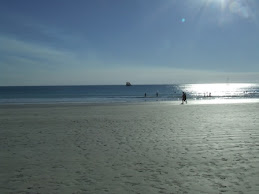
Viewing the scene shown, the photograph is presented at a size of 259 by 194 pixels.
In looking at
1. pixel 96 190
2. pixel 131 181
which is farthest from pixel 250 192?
pixel 96 190

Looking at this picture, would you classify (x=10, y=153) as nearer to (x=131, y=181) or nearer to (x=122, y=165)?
(x=122, y=165)

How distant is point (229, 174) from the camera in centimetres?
620

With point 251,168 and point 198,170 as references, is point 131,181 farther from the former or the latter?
point 251,168

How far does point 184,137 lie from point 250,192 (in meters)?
5.55

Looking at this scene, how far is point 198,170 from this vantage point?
6543 mm

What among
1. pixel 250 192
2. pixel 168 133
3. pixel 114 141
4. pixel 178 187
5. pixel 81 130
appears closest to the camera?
pixel 250 192

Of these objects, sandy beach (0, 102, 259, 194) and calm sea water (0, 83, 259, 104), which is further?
calm sea water (0, 83, 259, 104)

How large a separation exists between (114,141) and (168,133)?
9.02ft

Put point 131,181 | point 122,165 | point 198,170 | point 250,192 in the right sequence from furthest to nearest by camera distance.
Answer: point 122,165 → point 198,170 → point 131,181 → point 250,192

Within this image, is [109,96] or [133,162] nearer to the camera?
[133,162]

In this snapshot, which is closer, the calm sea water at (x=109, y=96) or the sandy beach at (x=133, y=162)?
the sandy beach at (x=133, y=162)

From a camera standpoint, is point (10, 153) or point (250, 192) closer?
point (250, 192)

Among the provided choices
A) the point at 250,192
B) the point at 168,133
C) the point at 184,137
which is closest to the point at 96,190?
the point at 250,192

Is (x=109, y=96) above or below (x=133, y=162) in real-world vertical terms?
above
